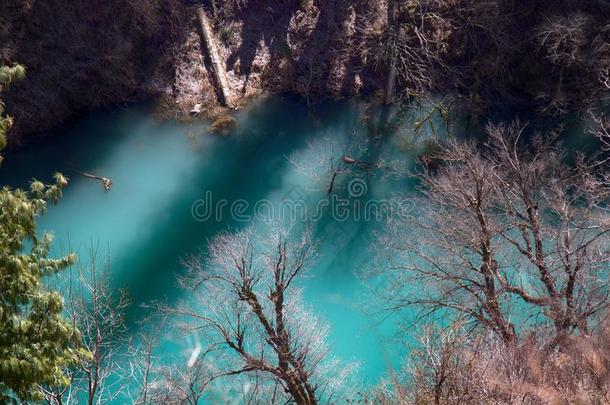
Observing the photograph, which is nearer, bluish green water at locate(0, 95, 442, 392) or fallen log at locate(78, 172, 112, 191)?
bluish green water at locate(0, 95, 442, 392)

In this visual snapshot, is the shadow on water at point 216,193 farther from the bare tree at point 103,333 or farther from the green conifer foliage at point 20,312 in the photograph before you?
the green conifer foliage at point 20,312

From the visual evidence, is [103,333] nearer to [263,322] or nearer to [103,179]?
[263,322]

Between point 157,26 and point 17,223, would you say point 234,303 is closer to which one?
point 17,223

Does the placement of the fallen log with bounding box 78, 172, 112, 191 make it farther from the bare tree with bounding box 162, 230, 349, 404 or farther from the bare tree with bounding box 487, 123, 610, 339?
the bare tree with bounding box 487, 123, 610, 339

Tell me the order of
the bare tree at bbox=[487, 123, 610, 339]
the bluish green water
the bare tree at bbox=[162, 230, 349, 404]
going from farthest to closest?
the bluish green water → the bare tree at bbox=[162, 230, 349, 404] → the bare tree at bbox=[487, 123, 610, 339]

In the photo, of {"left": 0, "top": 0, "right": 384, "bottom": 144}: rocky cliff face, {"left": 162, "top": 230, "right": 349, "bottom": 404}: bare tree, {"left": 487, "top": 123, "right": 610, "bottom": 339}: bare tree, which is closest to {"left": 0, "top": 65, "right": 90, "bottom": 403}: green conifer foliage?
{"left": 162, "top": 230, "right": 349, "bottom": 404}: bare tree

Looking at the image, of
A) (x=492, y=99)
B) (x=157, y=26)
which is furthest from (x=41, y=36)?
(x=492, y=99)
